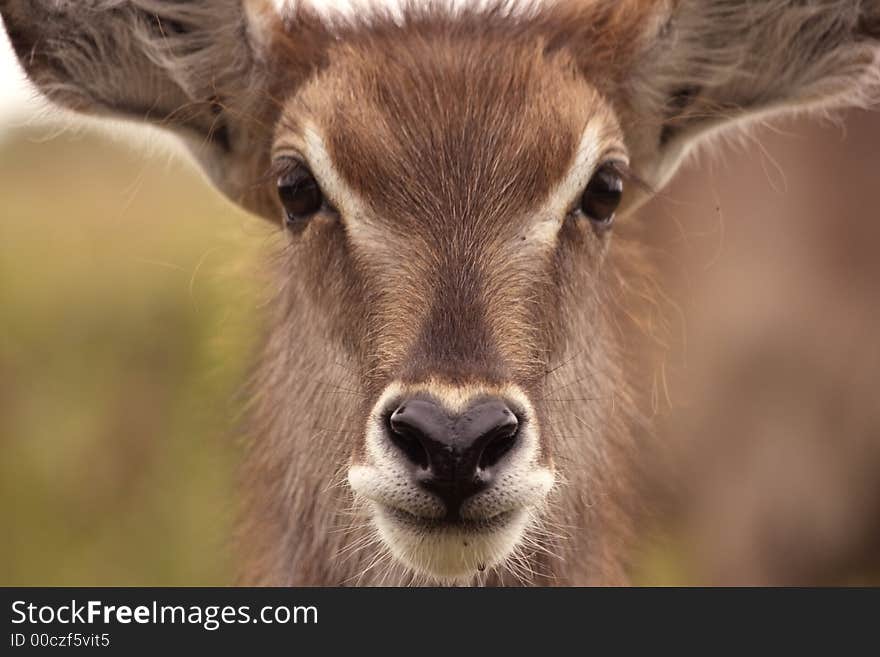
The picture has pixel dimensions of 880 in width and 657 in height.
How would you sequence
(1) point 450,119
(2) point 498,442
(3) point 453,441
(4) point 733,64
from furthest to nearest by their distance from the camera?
(4) point 733,64 < (1) point 450,119 < (2) point 498,442 < (3) point 453,441

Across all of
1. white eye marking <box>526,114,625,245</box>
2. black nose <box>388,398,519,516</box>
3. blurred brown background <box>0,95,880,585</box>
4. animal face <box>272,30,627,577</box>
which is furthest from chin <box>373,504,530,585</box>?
blurred brown background <box>0,95,880,585</box>

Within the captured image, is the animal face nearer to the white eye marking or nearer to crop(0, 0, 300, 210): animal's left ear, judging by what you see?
the white eye marking

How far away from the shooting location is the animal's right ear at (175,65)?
8.41 metres

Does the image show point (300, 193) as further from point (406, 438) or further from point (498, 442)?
point (498, 442)

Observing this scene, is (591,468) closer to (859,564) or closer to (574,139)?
(574,139)

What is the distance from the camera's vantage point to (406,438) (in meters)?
6.89

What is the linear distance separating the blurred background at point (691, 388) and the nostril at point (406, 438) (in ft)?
19.5

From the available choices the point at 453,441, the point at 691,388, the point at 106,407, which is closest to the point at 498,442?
the point at 453,441

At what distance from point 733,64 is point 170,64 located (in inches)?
134

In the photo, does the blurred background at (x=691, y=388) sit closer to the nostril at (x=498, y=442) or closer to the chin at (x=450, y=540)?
the chin at (x=450, y=540)

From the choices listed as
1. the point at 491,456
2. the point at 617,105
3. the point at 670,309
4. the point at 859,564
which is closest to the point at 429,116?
the point at 617,105

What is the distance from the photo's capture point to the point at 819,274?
615 inches

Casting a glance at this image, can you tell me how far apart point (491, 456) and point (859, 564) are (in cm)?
1041

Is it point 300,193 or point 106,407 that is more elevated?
point 106,407
